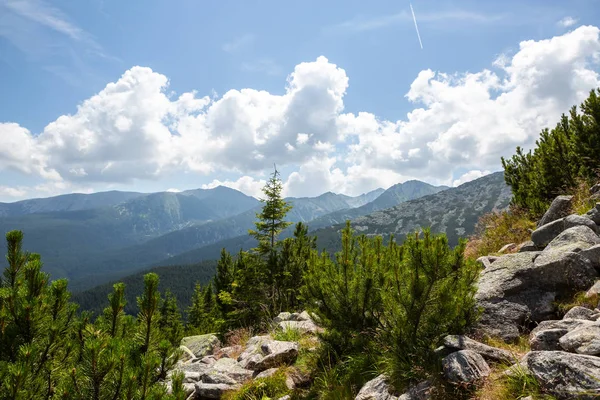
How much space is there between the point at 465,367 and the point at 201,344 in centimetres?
1243

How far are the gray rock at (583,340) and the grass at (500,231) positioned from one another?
775cm

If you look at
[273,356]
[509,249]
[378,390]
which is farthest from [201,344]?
[509,249]

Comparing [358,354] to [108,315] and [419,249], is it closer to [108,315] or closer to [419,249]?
[419,249]

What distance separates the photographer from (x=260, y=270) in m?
23.4

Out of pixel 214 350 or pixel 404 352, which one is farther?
pixel 214 350

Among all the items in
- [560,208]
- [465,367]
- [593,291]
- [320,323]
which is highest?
[560,208]

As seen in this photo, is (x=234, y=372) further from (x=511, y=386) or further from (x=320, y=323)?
(x=511, y=386)

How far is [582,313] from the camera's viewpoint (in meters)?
5.14

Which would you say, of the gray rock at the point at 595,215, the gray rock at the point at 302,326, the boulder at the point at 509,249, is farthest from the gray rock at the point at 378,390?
the boulder at the point at 509,249

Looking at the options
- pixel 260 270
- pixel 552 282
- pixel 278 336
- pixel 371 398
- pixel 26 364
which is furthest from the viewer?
pixel 260 270

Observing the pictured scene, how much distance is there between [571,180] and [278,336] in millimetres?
13095

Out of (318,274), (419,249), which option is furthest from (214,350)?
(419,249)

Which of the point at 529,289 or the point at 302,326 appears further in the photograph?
the point at 302,326

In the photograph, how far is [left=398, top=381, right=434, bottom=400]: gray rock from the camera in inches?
176
